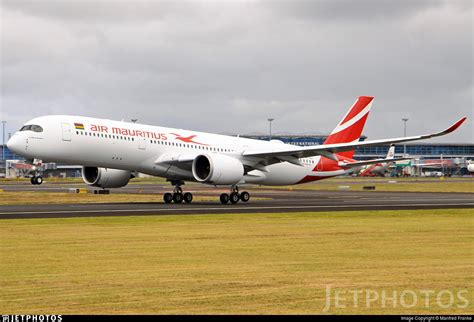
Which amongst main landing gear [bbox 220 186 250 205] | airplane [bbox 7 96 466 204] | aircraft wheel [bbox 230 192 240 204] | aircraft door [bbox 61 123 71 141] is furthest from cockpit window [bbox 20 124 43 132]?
aircraft wheel [bbox 230 192 240 204]

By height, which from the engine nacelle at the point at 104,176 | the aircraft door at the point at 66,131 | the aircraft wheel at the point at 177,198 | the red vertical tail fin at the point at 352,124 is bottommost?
the aircraft wheel at the point at 177,198

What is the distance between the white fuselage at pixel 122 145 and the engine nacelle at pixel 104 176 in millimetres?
3205

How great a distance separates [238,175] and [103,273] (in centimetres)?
3249

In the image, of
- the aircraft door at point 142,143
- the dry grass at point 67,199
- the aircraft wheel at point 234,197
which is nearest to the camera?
the aircraft door at point 142,143

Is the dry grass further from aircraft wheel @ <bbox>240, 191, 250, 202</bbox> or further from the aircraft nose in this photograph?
aircraft wheel @ <bbox>240, 191, 250, 202</bbox>

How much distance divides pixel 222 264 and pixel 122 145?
98.5ft

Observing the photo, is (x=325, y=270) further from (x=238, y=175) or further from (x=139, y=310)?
(x=238, y=175)

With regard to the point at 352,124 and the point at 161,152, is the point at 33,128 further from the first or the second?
the point at 352,124

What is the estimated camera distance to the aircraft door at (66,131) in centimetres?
4488

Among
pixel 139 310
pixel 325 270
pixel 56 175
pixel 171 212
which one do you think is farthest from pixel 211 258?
pixel 56 175

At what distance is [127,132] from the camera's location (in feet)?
156

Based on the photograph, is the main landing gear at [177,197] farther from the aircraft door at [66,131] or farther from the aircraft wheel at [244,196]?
the aircraft door at [66,131]

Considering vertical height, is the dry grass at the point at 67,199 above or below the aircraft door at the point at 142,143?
below

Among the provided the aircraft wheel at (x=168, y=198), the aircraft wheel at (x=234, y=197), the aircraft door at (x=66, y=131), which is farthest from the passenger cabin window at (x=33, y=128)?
the aircraft wheel at (x=234, y=197)
